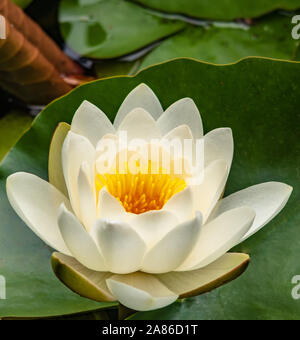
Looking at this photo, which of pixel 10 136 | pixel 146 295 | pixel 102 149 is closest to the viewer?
pixel 146 295

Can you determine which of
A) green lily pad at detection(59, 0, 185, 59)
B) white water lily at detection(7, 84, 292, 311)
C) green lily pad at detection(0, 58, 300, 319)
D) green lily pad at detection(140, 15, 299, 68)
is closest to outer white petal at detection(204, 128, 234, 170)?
white water lily at detection(7, 84, 292, 311)

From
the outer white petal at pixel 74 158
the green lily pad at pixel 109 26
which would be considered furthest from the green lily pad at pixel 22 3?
the outer white petal at pixel 74 158

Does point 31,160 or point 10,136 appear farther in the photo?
point 10,136

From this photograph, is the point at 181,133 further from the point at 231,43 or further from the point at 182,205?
the point at 231,43

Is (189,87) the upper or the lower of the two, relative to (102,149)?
upper
